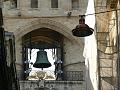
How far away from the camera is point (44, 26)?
105ft

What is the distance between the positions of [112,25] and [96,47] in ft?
5.59

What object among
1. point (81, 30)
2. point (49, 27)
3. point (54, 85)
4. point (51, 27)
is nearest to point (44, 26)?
point (49, 27)

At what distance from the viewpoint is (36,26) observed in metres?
32.0

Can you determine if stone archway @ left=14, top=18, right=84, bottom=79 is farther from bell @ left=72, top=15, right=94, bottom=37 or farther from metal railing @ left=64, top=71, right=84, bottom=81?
bell @ left=72, top=15, right=94, bottom=37

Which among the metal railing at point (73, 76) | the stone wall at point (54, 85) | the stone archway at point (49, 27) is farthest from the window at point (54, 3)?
the stone wall at point (54, 85)

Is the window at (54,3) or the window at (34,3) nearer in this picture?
the window at (34,3)

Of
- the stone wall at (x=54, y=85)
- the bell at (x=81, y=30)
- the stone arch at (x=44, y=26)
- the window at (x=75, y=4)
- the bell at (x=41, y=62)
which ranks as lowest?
the stone wall at (x=54, y=85)

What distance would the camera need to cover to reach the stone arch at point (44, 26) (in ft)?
104

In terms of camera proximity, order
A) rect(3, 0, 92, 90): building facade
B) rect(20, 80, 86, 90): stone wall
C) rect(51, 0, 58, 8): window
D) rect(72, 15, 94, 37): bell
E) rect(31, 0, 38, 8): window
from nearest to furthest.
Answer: rect(72, 15, 94, 37): bell → rect(20, 80, 86, 90): stone wall → rect(3, 0, 92, 90): building facade → rect(31, 0, 38, 8): window → rect(51, 0, 58, 8): window

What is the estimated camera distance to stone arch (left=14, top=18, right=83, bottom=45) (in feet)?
104

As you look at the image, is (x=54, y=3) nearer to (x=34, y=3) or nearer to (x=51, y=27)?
(x=34, y=3)

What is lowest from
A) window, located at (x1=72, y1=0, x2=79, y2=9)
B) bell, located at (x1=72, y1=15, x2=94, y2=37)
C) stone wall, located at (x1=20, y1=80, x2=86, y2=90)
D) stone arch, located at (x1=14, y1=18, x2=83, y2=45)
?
stone wall, located at (x1=20, y1=80, x2=86, y2=90)

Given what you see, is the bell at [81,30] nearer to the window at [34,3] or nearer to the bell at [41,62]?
the bell at [41,62]

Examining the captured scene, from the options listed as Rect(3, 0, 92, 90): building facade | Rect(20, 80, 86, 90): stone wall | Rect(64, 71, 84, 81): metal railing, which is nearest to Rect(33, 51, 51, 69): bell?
Rect(20, 80, 86, 90): stone wall
